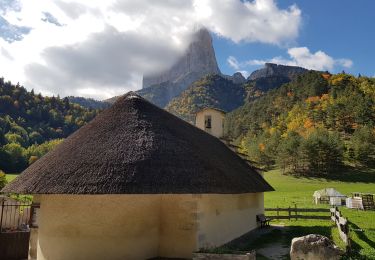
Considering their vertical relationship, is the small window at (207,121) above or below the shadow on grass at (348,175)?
above

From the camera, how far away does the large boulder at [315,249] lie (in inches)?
390

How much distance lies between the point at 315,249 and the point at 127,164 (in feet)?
20.7

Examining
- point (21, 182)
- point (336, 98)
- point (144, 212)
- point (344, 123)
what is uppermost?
point (336, 98)

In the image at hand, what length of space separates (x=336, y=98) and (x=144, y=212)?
359 feet

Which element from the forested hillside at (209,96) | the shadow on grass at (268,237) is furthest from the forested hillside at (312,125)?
the shadow on grass at (268,237)

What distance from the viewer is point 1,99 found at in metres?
122

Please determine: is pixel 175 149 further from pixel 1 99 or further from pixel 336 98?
pixel 1 99

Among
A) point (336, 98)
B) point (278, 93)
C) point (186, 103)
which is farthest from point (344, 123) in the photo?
point (186, 103)

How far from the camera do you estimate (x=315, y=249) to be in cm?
998

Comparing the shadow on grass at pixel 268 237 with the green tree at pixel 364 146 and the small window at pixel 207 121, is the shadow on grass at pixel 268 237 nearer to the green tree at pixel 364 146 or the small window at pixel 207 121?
the small window at pixel 207 121

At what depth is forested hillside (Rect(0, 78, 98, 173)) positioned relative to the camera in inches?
4543

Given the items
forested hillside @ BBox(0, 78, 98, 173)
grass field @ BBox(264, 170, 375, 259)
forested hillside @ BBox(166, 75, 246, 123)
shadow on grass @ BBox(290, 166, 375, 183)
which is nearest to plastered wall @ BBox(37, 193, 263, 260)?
grass field @ BBox(264, 170, 375, 259)

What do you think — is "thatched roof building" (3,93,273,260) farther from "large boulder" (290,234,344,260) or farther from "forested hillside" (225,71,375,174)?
"forested hillside" (225,71,375,174)

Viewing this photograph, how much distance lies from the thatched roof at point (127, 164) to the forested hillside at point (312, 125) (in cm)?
6257
